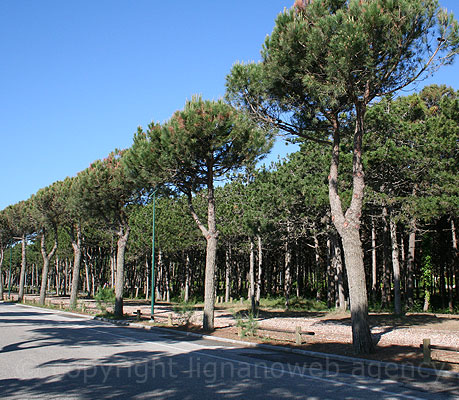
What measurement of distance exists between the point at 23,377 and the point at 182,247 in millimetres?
32762

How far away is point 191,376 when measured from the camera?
847 cm

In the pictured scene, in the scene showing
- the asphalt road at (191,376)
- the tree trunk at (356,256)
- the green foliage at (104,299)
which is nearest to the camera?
the asphalt road at (191,376)

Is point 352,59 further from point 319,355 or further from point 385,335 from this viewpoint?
point 385,335

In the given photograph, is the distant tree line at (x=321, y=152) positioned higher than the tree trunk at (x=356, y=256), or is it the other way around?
the distant tree line at (x=321, y=152)

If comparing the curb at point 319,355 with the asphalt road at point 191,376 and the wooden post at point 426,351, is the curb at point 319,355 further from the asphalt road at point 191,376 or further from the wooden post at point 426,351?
the wooden post at point 426,351

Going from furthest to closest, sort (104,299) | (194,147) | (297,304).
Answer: (297,304)
(104,299)
(194,147)

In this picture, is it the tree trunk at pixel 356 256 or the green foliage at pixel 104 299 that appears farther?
the green foliage at pixel 104 299

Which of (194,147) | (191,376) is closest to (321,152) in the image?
(194,147)

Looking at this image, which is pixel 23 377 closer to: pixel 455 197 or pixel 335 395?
pixel 335 395

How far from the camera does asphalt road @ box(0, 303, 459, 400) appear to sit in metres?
7.04

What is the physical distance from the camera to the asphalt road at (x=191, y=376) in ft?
23.1

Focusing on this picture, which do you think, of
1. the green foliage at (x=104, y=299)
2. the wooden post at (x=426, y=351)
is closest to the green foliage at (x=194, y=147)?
the wooden post at (x=426, y=351)

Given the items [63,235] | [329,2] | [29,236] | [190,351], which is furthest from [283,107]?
[63,235]

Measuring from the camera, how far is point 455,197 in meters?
18.3
